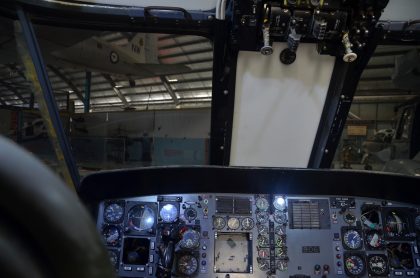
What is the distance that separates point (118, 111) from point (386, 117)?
6.51 metres

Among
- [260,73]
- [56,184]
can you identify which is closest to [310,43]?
[260,73]

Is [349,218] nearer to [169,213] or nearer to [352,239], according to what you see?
[352,239]

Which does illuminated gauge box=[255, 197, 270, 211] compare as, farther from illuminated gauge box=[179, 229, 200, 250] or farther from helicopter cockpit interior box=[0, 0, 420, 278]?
illuminated gauge box=[179, 229, 200, 250]

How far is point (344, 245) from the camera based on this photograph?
296 cm

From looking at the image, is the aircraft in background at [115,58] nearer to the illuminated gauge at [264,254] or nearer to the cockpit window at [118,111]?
the cockpit window at [118,111]

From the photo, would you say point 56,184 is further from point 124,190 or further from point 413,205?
point 413,205

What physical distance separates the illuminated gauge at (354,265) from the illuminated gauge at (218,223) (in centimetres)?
100

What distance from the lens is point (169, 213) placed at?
293 cm

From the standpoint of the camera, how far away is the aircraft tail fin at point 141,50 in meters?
6.46

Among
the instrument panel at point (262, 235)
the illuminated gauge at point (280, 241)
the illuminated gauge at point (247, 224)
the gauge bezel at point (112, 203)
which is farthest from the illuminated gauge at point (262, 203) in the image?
the gauge bezel at point (112, 203)

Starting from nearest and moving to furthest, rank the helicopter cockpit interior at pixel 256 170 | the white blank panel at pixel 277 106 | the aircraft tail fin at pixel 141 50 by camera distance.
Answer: the helicopter cockpit interior at pixel 256 170
the white blank panel at pixel 277 106
the aircraft tail fin at pixel 141 50

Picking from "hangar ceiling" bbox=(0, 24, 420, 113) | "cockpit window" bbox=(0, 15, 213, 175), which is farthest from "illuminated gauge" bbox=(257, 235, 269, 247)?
"hangar ceiling" bbox=(0, 24, 420, 113)

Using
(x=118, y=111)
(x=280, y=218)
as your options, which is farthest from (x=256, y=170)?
(x=118, y=111)

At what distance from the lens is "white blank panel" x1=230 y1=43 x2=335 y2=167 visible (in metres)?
2.81
